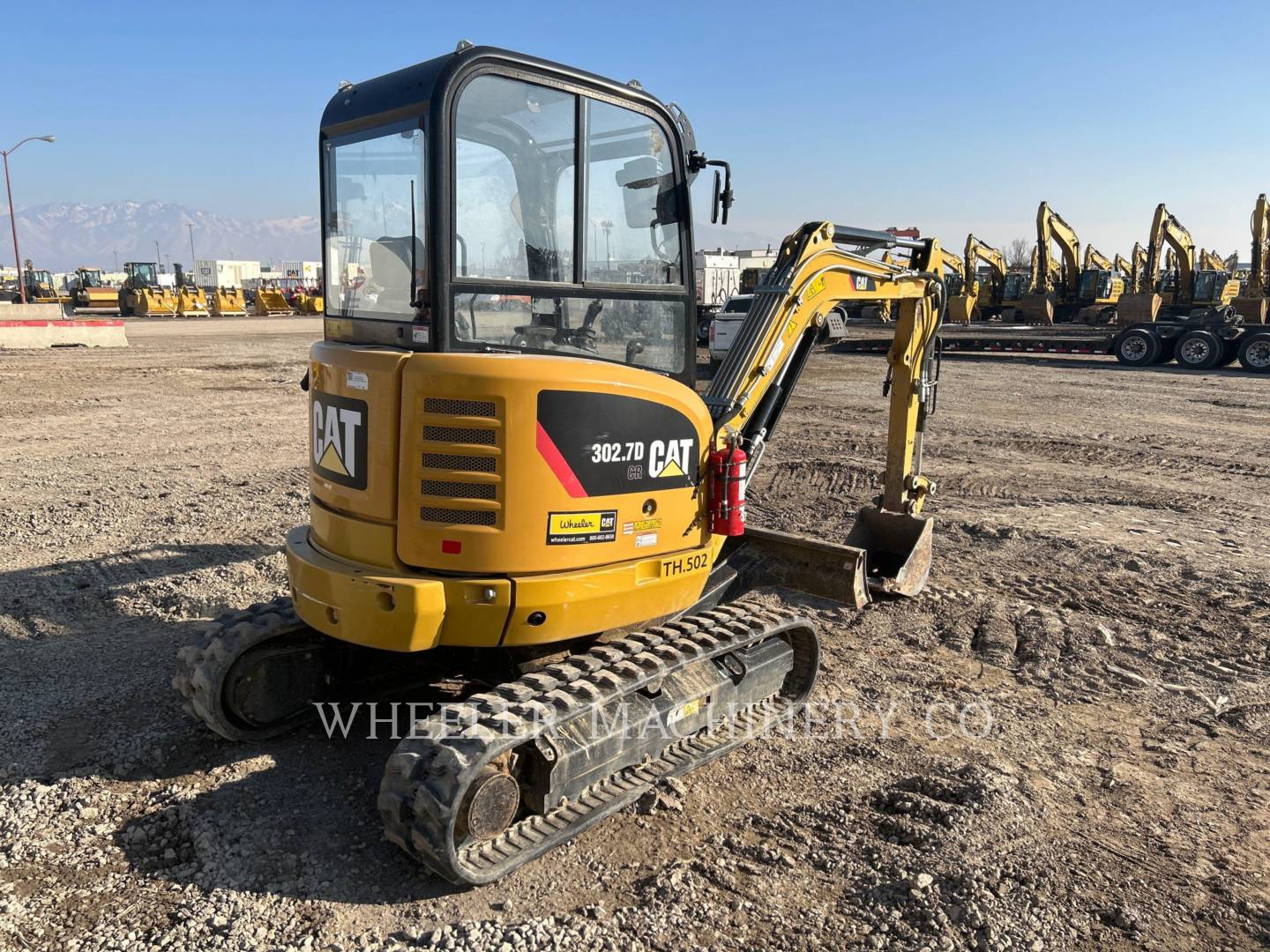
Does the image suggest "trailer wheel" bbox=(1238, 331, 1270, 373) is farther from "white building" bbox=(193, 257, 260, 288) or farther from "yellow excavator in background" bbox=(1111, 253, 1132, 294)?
"white building" bbox=(193, 257, 260, 288)

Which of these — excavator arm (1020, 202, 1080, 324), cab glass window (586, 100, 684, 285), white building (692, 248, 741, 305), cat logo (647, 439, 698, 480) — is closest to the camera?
cab glass window (586, 100, 684, 285)

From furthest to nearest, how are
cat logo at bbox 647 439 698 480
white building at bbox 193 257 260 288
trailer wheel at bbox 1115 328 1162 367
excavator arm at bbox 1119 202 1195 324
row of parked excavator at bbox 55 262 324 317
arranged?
white building at bbox 193 257 260 288 < row of parked excavator at bbox 55 262 324 317 < excavator arm at bbox 1119 202 1195 324 < trailer wheel at bbox 1115 328 1162 367 < cat logo at bbox 647 439 698 480

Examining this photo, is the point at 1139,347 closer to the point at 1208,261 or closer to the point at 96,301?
the point at 1208,261

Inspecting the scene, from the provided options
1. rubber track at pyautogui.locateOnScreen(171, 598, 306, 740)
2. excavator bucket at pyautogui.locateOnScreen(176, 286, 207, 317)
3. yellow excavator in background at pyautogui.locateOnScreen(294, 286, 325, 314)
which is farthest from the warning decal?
yellow excavator in background at pyautogui.locateOnScreen(294, 286, 325, 314)

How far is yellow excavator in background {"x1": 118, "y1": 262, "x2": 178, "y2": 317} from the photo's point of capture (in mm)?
49344

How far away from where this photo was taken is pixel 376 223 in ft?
13.3

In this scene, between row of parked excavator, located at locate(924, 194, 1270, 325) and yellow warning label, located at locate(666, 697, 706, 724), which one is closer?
yellow warning label, located at locate(666, 697, 706, 724)

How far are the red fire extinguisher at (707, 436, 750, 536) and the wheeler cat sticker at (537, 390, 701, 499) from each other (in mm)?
229

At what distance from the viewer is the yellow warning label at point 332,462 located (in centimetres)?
403

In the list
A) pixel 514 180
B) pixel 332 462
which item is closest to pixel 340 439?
pixel 332 462

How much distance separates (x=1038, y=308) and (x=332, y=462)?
38826mm

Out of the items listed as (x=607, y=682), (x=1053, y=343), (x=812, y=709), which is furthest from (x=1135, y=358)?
(x=607, y=682)

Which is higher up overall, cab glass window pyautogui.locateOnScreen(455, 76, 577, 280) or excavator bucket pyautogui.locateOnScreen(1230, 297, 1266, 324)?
excavator bucket pyautogui.locateOnScreen(1230, 297, 1266, 324)

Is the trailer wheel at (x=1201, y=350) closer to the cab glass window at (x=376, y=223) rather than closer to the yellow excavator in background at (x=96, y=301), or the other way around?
the cab glass window at (x=376, y=223)
